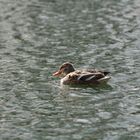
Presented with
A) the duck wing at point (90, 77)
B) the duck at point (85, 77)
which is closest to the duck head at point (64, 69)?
the duck at point (85, 77)

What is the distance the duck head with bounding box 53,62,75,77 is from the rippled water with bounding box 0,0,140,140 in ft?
1.02

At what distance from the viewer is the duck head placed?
71.0ft

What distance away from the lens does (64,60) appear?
24.0 metres

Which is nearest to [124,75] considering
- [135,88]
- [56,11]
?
[135,88]

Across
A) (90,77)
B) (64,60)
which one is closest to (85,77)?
(90,77)

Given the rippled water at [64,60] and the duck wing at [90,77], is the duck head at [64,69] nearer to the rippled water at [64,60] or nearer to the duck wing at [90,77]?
the rippled water at [64,60]

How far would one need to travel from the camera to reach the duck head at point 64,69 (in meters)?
21.6

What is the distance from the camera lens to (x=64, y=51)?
2550 cm

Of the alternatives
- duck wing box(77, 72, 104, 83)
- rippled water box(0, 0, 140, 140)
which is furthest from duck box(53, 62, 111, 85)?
rippled water box(0, 0, 140, 140)

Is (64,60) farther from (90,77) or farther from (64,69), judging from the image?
(90,77)

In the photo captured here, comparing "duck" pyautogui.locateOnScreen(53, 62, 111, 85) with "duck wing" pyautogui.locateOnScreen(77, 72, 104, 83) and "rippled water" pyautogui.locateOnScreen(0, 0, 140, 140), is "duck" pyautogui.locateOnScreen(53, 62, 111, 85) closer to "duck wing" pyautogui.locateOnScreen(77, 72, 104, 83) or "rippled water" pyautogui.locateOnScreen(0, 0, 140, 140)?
"duck wing" pyautogui.locateOnScreen(77, 72, 104, 83)

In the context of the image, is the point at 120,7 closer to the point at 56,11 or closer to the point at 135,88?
the point at 56,11

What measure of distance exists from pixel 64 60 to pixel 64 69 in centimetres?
223

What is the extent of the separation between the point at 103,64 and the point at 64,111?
19.3 feet
